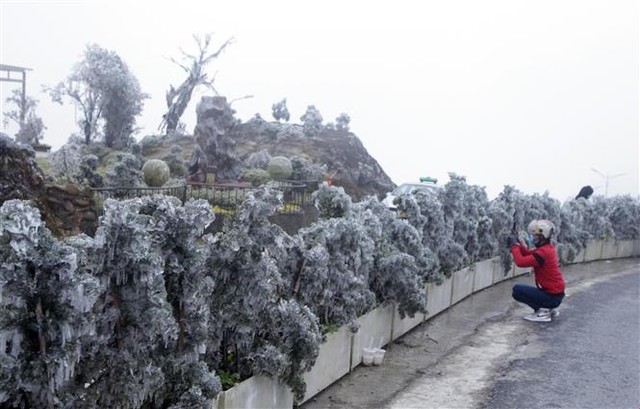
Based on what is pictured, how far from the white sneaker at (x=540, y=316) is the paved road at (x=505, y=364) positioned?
0.18 m

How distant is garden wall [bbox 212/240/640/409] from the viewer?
616 centimetres

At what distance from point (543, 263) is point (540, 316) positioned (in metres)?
1.07

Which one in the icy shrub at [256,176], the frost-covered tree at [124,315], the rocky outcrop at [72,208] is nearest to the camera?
the frost-covered tree at [124,315]

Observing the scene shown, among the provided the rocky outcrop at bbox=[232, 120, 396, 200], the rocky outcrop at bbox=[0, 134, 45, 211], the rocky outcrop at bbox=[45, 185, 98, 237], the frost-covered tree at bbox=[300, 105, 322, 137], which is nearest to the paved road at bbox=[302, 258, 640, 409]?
the rocky outcrop at bbox=[45, 185, 98, 237]

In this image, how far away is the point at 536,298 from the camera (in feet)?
38.9

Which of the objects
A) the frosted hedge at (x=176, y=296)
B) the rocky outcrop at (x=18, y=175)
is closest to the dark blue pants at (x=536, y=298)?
the frosted hedge at (x=176, y=296)

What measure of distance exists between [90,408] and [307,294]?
353 cm

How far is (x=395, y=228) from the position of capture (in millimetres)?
10820

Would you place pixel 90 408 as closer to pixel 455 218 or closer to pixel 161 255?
pixel 161 255

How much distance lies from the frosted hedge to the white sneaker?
303 cm

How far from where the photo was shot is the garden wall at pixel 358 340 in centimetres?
616

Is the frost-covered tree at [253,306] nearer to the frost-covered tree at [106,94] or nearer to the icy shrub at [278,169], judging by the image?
the icy shrub at [278,169]

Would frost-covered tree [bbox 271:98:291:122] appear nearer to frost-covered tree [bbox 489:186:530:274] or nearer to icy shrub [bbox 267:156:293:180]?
icy shrub [bbox 267:156:293:180]

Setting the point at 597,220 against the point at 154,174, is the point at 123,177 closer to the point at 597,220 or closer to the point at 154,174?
the point at 154,174
